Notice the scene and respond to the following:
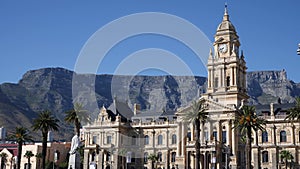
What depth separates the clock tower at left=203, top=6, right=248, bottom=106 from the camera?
93.2 meters

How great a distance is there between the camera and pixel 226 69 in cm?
9588

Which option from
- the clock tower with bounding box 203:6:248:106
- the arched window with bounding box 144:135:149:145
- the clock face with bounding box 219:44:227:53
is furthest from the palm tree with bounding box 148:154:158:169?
the clock face with bounding box 219:44:227:53

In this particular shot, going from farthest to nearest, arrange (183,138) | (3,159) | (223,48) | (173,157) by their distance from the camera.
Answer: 1. (3,159)
2. (223,48)
3. (173,157)
4. (183,138)

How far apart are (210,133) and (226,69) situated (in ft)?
51.6

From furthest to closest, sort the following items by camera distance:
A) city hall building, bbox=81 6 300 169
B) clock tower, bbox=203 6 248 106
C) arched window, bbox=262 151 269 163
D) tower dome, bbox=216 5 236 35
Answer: tower dome, bbox=216 5 236 35
clock tower, bbox=203 6 248 106
arched window, bbox=262 151 269 163
city hall building, bbox=81 6 300 169

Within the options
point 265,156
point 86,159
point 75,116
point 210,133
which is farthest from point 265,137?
point 86,159

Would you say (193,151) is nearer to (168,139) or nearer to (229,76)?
(168,139)

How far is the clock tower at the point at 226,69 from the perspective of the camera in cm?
9319

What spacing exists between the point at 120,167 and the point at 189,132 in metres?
17.0

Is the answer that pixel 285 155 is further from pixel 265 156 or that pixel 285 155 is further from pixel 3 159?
pixel 3 159

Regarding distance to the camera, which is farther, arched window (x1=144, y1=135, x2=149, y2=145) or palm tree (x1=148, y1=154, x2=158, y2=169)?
arched window (x1=144, y1=135, x2=149, y2=145)

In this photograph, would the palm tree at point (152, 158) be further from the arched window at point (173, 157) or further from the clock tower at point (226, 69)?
the clock tower at point (226, 69)

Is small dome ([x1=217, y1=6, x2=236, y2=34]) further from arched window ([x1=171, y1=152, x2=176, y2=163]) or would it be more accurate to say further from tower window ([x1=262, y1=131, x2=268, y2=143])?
arched window ([x1=171, y1=152, x2=176, y2=163])

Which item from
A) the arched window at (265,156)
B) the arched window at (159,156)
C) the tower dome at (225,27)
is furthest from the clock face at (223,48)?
the arched window at (159,156)
